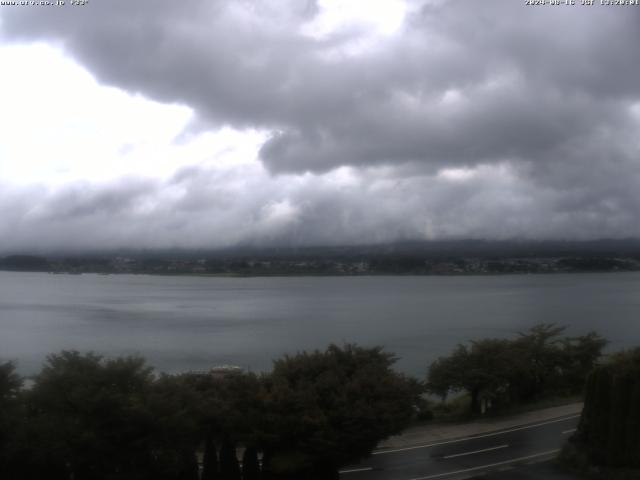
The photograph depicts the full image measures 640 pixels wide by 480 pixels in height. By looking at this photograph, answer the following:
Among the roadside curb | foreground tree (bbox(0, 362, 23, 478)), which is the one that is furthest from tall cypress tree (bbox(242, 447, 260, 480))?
the roadside curb

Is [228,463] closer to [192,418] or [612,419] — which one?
[192,418]

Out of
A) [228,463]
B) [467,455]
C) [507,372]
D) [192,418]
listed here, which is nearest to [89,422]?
[192,418]

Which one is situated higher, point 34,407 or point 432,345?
point 34,407

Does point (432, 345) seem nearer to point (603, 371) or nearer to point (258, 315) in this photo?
point (258, 315)

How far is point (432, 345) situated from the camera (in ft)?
171

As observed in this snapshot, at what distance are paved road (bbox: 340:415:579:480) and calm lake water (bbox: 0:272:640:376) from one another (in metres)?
21.3

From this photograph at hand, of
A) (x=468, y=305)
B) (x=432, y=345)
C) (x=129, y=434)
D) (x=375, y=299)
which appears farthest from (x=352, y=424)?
(x=375, y=299)

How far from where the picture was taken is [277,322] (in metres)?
69.1

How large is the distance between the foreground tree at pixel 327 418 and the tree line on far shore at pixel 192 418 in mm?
23

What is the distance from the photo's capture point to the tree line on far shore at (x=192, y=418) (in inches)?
491

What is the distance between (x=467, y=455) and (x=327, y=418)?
5173 mm

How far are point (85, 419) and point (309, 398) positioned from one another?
443cm

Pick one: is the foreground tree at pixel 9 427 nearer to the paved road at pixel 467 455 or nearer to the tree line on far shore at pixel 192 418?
the tree line on far shore at pixel 192 418

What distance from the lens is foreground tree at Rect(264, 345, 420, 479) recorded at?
45.8 ft
